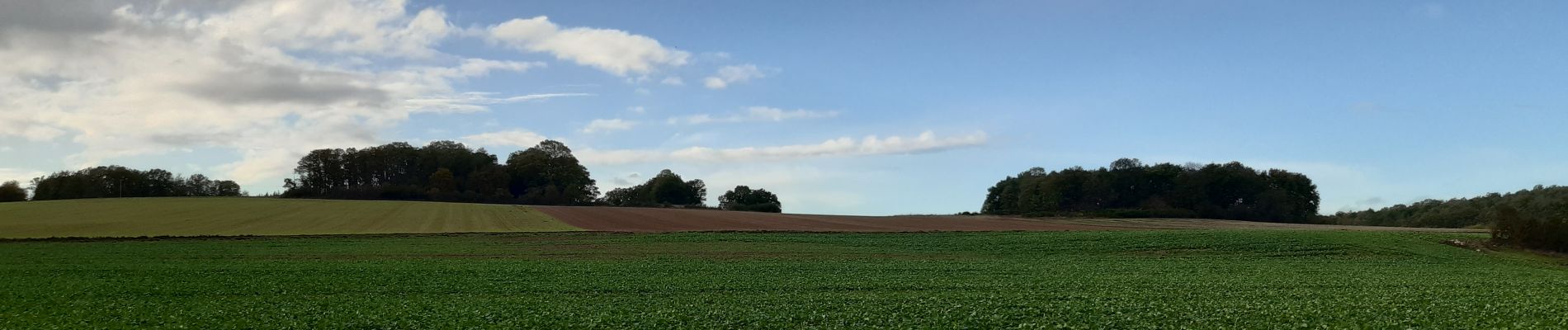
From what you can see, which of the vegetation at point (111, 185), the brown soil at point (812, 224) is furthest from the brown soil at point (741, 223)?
the vegetation at point (111, 185)

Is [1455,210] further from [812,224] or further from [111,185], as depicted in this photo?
[111,185]

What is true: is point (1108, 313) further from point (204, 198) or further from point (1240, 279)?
point (204, 198)

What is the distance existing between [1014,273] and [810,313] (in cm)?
1403

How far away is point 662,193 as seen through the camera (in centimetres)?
13750

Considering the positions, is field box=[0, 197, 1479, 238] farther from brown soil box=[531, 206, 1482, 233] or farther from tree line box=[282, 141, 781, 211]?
tree line box=[282, 141, 781, 211]

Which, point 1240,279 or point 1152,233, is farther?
point 1152,233

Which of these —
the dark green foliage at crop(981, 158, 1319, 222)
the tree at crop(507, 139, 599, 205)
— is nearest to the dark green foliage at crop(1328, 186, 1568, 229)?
the dark green foliage at crop(981, 158, 1319, 222)

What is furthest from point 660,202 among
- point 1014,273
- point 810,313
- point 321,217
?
point 810,313

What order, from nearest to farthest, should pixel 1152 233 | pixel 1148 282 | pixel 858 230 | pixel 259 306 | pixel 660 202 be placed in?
pixel 259 306 → pixel 1148 282 → pixel 1152 233 → pixel 858 230 → pixel 660 202

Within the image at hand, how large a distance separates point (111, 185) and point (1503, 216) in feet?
468

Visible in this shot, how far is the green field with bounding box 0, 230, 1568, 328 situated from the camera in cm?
2022

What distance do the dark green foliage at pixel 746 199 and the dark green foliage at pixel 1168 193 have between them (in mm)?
28791

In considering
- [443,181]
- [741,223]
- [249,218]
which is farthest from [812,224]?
[443,181]

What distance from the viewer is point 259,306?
23.1 meters
